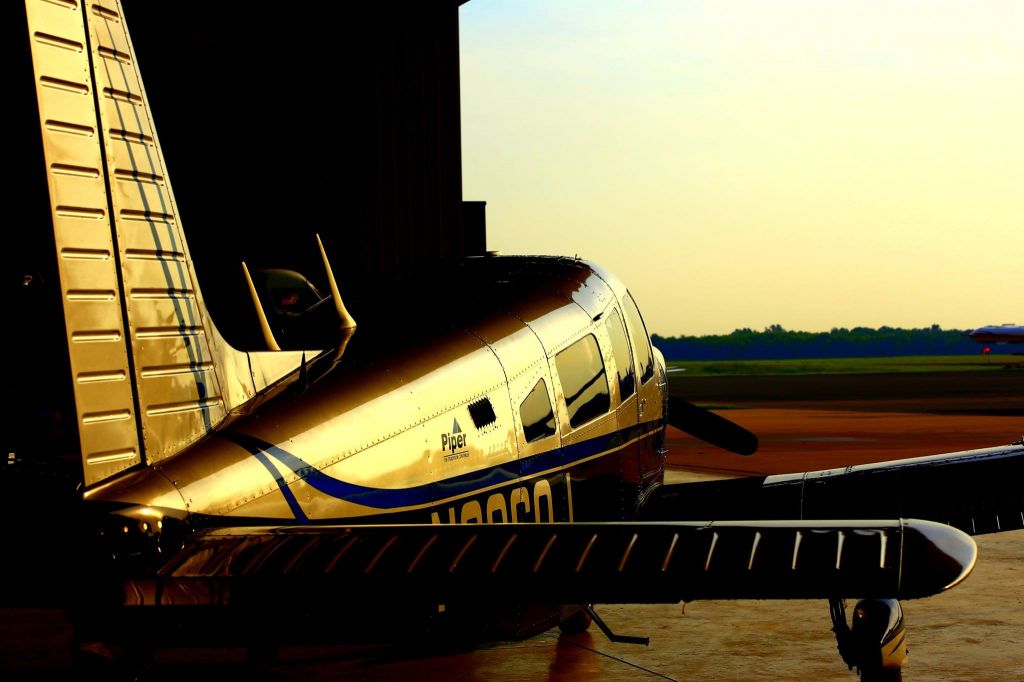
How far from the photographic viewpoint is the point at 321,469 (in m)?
4.54

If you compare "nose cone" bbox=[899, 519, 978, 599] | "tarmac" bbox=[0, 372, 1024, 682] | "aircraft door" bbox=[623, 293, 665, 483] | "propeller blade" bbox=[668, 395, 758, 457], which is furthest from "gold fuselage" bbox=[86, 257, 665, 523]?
"propeller blade" bbox=[668, 395, 758, 457]

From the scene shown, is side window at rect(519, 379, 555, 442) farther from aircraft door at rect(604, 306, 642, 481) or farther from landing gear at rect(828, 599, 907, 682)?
landing gear at rect(828, 599, 907, 682)

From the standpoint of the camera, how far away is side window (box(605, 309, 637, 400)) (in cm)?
704

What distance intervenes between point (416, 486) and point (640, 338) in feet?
10.2

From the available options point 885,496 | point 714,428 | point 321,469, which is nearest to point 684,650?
point 885,496

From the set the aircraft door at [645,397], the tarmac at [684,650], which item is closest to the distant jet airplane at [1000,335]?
the tarmac at [684,650]

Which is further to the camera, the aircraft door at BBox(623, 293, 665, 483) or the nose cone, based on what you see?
the aircraft door at BBox(623, 293, 665, 483)

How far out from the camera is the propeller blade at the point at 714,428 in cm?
991

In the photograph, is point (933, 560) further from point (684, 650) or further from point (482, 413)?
point (684, 650)

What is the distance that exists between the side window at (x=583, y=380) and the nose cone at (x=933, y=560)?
3140mm

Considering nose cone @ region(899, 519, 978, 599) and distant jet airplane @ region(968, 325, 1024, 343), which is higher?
nose cone @ region(899, 519, 978, 599)

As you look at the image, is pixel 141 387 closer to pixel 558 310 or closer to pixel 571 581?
pixel 571 581

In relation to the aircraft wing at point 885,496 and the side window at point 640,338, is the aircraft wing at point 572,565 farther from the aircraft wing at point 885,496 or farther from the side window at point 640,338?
the side window at point 640,338

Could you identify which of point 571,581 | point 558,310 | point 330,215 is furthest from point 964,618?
point 330,215
